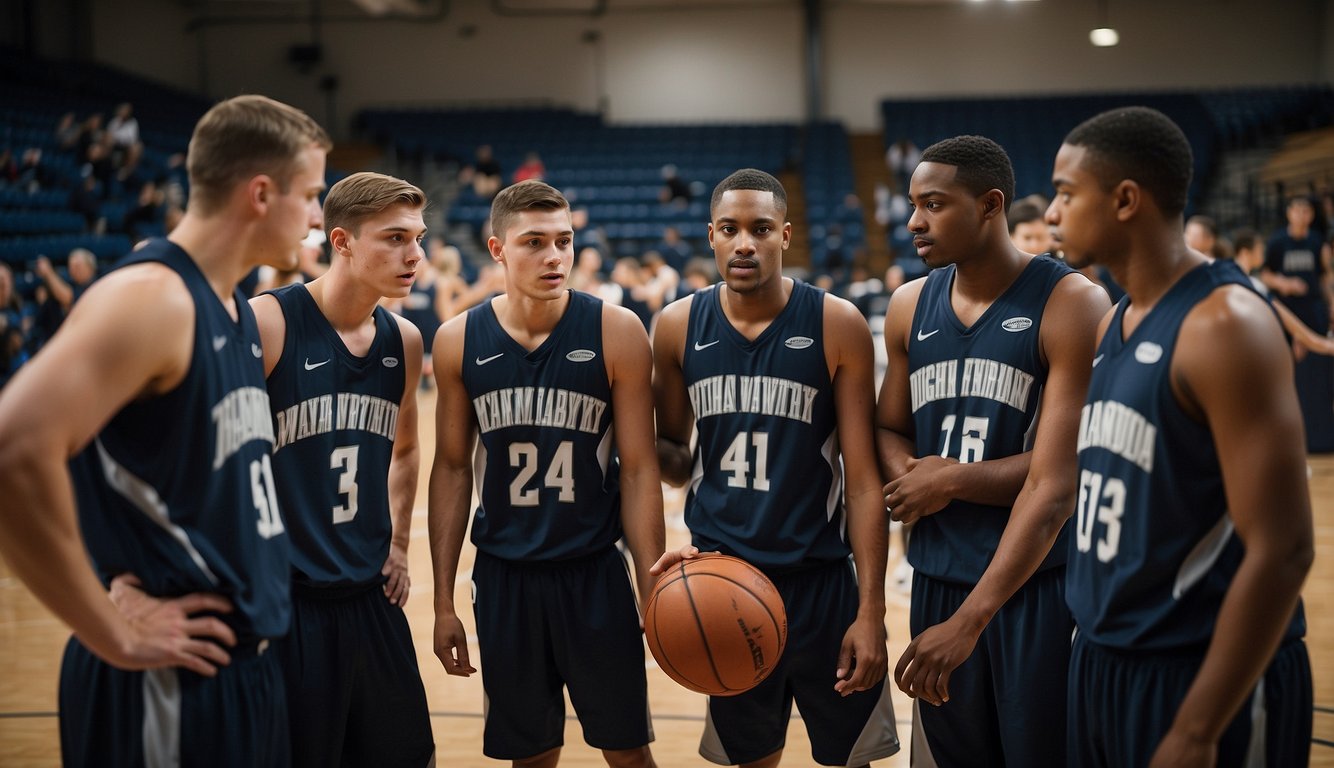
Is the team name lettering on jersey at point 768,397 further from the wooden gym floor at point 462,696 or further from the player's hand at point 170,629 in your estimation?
the player's hand at point 170,629

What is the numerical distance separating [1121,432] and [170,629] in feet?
6.25

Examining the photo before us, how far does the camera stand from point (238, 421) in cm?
216

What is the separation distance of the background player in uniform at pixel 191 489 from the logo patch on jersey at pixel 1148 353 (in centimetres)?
174

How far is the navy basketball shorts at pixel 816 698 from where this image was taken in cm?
307

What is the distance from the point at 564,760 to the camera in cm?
415

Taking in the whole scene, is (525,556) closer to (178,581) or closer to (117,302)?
(178,581)

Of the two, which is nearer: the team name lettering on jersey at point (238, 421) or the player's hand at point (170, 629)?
the player's hand at point (170, 629)

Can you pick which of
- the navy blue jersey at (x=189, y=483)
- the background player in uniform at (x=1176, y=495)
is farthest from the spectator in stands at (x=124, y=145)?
the background player in uniform at (x=1176, y=495)

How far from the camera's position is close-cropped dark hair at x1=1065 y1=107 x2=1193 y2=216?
83.9 inches

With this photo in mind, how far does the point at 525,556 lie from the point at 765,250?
3.74 ft

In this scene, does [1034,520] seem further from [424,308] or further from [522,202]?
[424,308]

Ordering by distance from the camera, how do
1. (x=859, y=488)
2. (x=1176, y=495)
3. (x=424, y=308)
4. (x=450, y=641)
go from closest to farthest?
1. (x=1176, y=495)
2. (x=859, y=488)
3. (x=450, y=641)
4. (x=424, y=308)

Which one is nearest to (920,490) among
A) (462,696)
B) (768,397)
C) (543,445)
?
(768,397)

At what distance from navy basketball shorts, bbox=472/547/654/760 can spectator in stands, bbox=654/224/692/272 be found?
43.5ft
